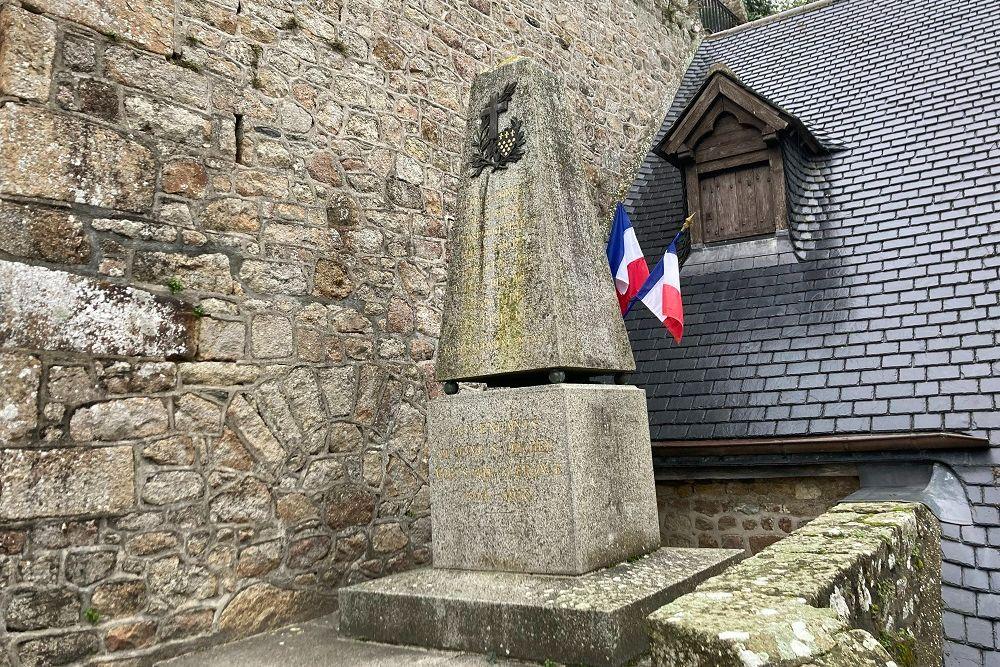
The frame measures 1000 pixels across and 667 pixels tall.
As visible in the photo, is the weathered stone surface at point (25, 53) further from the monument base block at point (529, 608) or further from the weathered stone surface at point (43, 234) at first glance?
the monument base block at point (529, 608)

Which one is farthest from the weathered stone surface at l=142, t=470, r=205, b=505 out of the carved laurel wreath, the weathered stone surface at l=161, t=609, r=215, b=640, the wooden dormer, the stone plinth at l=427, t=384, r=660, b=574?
the wooden dormer

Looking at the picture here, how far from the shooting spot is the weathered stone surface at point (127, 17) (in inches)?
154

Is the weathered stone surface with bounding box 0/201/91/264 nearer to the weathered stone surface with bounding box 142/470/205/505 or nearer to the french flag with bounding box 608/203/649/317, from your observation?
the weathered stone surface with bounding box 142/470/205/505

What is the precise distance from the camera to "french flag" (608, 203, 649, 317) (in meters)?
6.68

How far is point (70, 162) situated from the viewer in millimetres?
3811

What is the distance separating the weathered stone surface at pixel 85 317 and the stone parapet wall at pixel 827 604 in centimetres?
285

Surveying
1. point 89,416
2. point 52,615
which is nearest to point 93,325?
point 89,416

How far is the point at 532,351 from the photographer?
381 cm

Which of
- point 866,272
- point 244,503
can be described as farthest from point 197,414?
Answer: point 866,272

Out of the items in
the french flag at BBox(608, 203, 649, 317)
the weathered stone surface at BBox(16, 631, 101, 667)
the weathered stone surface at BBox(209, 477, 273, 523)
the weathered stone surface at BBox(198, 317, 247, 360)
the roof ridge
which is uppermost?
the roof ridge

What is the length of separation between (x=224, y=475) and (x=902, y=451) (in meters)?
4.45

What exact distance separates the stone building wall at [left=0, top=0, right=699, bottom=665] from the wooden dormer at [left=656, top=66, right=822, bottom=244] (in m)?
2.75

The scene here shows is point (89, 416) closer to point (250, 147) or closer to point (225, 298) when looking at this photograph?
point (225, 298)

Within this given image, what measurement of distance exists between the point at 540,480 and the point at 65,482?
2.16 m
